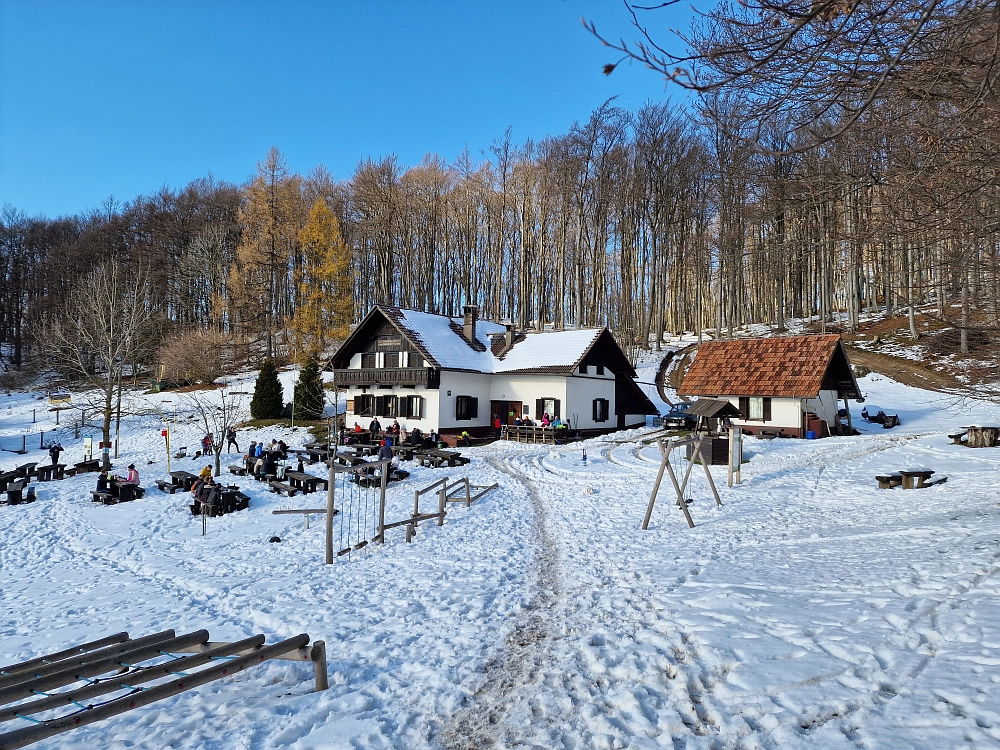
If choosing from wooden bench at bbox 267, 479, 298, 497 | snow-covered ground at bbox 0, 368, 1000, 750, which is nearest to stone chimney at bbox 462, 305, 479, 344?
wooden bench at bbox 267, 479, 298, 497

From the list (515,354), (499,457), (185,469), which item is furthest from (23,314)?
(499,457)

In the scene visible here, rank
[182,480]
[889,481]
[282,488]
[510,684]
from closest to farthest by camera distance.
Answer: [510,684], [889,481], [282,488], [182,480]

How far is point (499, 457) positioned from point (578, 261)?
27793 mm

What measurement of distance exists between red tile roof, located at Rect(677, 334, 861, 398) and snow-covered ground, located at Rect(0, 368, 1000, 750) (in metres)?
12.4

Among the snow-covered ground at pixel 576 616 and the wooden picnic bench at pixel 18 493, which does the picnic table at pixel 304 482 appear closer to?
the snow-covered ground at pixel 576 616

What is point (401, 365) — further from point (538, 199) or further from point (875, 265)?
point (875, 265)

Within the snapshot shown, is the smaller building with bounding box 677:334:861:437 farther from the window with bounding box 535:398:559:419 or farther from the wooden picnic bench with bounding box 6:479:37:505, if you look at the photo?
the wooden picnic bench with bounding box 6:479:37:505

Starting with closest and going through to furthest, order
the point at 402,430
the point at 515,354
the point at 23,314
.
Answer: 1. the point at 402,430
2. the point at 515,354
3. the point at 23,314

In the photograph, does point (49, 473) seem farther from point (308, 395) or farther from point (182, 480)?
point (308, 395)

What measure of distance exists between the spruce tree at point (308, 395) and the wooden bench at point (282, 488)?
1417 cm

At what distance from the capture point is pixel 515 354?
34.3 m

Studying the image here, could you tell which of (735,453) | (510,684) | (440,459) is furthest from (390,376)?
(510,684)

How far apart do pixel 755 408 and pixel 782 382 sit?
1886 millimetres

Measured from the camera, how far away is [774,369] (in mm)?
29781
